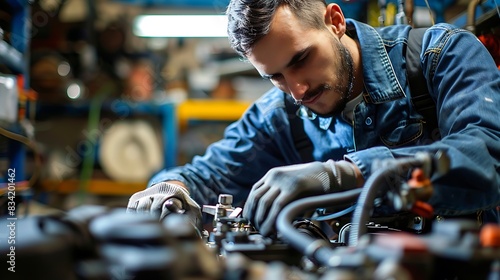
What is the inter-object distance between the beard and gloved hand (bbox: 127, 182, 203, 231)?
398 millimetres

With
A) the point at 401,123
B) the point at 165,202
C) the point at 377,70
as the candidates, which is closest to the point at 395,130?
the point at 401,123

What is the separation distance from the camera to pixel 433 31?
1385 millimetres

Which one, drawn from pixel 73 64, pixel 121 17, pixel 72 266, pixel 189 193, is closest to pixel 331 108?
pixel 189 193

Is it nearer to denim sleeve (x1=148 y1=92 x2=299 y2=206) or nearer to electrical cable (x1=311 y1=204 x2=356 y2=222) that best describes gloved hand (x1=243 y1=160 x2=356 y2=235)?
electrical cable (x1=311 y1=204 x2=356 y2=222)

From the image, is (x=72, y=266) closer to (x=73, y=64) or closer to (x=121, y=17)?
(x=73, y=64)

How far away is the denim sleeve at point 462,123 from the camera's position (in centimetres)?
97

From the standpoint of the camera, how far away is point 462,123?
1.14 meters

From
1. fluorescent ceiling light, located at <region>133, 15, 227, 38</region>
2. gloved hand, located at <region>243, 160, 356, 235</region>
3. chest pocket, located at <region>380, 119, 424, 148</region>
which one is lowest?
gloved hand, located at <region>243, 160, 356, 235</region>

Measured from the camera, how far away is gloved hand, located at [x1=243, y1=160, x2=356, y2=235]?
938 millimetres

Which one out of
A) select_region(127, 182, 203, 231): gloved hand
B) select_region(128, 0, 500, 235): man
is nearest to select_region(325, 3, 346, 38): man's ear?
select_region(128, 0, 500, 235): man

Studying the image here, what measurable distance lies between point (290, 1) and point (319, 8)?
0.35ft

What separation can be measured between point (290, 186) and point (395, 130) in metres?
0.54

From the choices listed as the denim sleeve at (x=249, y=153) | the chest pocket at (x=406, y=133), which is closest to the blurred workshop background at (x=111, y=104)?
the denim sleeve at (x=249, y=153)

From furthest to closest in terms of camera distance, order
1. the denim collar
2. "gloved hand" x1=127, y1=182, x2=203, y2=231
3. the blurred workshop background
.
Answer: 1. the blurred workshop background
2. the denim collar
3. "gloved hand" x1=127, y1=182, x2=203, y2=231
